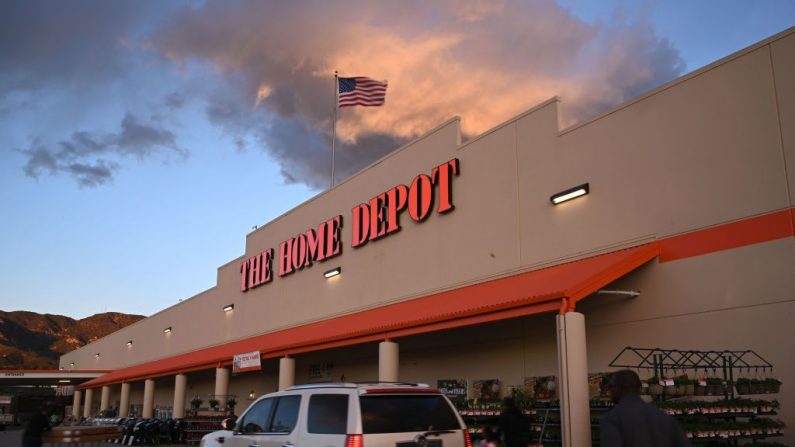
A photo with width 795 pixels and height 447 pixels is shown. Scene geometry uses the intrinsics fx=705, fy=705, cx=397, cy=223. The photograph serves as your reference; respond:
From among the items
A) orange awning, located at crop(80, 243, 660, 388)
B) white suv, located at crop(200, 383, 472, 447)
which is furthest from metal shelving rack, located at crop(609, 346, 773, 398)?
white suv, located at crop(200, 383, 472, 447)

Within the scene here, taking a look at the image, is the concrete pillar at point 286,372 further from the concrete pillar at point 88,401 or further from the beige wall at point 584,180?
the concrete pillar at point 88,401

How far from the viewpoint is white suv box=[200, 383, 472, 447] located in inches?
305

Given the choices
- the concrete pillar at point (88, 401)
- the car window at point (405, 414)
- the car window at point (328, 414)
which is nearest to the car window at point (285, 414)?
the car window at point (328, 414)

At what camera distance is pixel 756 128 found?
44.1 feet

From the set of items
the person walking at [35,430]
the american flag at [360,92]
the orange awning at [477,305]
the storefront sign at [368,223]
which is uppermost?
the american flag at [360,92]

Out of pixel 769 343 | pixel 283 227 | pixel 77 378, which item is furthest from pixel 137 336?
pixel 769 343

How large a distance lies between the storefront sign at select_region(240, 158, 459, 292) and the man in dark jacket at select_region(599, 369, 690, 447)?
1516 cm

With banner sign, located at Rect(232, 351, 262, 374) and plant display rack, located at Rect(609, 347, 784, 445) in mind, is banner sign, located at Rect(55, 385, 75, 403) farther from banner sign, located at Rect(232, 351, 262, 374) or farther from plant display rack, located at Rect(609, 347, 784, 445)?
plant display rack, located at Rect(609, 347, 784, 445)

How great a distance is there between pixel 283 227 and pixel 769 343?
74.2 ft

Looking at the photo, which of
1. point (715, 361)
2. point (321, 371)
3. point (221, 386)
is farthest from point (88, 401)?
point (715, 361)

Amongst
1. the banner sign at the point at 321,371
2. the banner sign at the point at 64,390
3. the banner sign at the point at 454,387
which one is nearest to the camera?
the banner sign at the point at 454,387

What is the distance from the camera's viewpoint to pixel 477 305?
16.4 m

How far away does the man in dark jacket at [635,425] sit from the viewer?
5.34 metres

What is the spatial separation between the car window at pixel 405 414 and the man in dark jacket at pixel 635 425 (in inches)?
116
